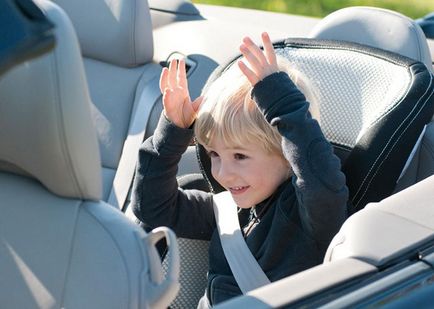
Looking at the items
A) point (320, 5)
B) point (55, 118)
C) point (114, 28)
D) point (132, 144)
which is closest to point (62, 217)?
point (55, 118)

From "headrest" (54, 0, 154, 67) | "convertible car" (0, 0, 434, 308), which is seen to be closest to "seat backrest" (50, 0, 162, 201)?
"headrest" (54, 0, 154, 67)

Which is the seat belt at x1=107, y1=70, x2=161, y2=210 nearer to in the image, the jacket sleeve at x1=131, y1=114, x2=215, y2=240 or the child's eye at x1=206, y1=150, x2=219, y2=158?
the jacket sleeve at x1=131, y1=114, x2=215, y2=240

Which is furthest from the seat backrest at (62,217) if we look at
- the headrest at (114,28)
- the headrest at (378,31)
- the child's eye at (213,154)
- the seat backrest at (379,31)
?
the headrest at (114,28)

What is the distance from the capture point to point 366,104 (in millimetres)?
2289

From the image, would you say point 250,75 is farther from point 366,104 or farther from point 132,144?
point 132,144

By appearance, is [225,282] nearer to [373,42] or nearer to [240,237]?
[240,237]

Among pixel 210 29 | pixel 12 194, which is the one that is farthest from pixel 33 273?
pixel 210 29

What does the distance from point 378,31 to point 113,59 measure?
3.33 feet

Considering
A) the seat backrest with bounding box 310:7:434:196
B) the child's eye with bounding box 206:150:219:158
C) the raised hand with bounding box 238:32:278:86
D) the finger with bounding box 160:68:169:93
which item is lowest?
the child's eye with bounding box 206:150:219:158

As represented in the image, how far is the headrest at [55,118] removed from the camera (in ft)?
5.26

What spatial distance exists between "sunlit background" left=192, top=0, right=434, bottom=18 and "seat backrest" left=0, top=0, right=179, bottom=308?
17.6 ft

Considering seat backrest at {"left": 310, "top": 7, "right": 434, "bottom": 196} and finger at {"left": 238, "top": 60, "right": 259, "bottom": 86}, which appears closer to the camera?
finger at {"left": 238, "top": 60, "right": 259, "bottom": 86}

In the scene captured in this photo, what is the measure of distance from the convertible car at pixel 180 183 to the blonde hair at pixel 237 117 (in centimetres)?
18

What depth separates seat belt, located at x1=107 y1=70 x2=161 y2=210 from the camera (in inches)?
120
